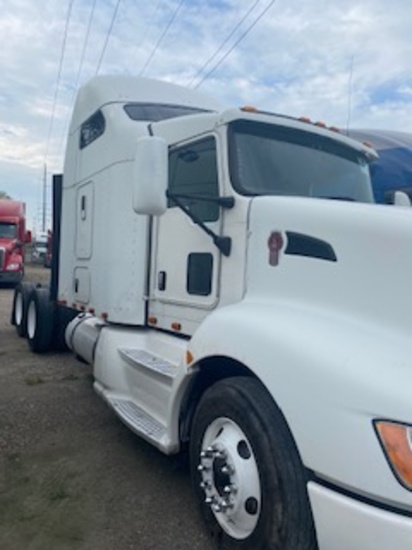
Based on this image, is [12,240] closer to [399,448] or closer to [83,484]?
[83,484]

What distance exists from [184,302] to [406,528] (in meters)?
2.57

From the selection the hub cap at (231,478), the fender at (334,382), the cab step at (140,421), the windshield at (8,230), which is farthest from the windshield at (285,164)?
the windshield at (8,230)

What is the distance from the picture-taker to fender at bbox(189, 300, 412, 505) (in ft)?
6.91

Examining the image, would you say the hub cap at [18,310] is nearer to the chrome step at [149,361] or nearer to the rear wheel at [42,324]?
the rear wheel at [42,324]

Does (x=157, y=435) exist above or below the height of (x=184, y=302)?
below

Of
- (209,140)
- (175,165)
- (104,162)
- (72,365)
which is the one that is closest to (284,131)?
(209,140)

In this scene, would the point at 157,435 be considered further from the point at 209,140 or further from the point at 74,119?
the point at 74,119

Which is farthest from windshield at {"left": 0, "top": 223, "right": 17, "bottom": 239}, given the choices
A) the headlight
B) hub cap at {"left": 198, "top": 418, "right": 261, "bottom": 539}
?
the headlight

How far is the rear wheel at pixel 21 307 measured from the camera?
9.10 m

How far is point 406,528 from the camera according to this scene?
78.0 inches

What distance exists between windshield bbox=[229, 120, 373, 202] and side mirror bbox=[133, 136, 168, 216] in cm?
54

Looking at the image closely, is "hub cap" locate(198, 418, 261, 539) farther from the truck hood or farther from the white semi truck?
the truck hood

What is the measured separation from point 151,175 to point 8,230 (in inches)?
723

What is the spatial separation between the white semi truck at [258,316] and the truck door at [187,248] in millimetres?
17
